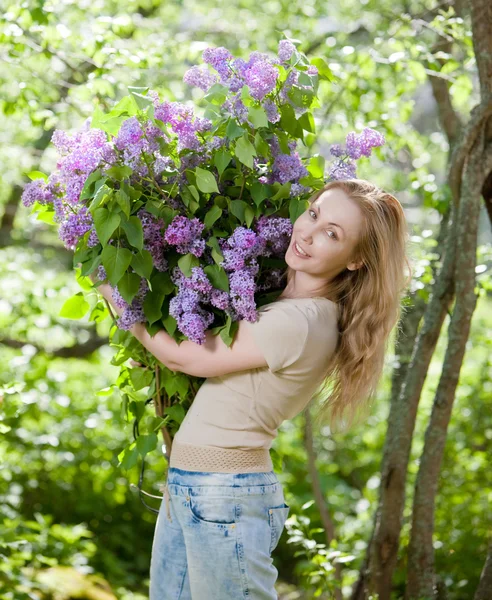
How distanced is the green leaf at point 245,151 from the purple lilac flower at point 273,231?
0.19 metres

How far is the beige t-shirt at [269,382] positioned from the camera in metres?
1.69

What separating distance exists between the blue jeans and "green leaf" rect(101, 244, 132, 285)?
0.48 metres

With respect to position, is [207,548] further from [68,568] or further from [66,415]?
[66,415]

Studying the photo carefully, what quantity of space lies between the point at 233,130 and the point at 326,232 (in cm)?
31

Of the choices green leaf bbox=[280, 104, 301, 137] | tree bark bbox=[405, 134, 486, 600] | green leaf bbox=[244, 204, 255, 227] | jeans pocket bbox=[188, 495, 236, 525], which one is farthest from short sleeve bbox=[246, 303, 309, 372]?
tree bark bbox=[405, 134, 486, 600]

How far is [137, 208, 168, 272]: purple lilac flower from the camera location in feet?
5.54

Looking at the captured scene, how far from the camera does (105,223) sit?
1605mm

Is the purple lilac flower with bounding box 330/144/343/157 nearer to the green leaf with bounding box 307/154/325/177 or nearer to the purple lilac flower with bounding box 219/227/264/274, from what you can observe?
the green leaf with bounding box 307/154/325/177

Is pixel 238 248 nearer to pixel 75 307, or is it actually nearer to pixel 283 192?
pixel 283 192

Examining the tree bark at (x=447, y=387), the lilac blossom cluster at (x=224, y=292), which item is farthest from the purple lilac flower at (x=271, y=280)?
the tree bark at (x=447, y=387)

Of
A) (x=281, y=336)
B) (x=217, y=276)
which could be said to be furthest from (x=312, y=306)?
(x=217, y=276)

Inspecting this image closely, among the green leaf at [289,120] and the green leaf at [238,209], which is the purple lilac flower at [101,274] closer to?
the green leaf at [238,209]

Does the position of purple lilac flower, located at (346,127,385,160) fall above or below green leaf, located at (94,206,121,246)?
above

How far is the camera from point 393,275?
1845 mm
